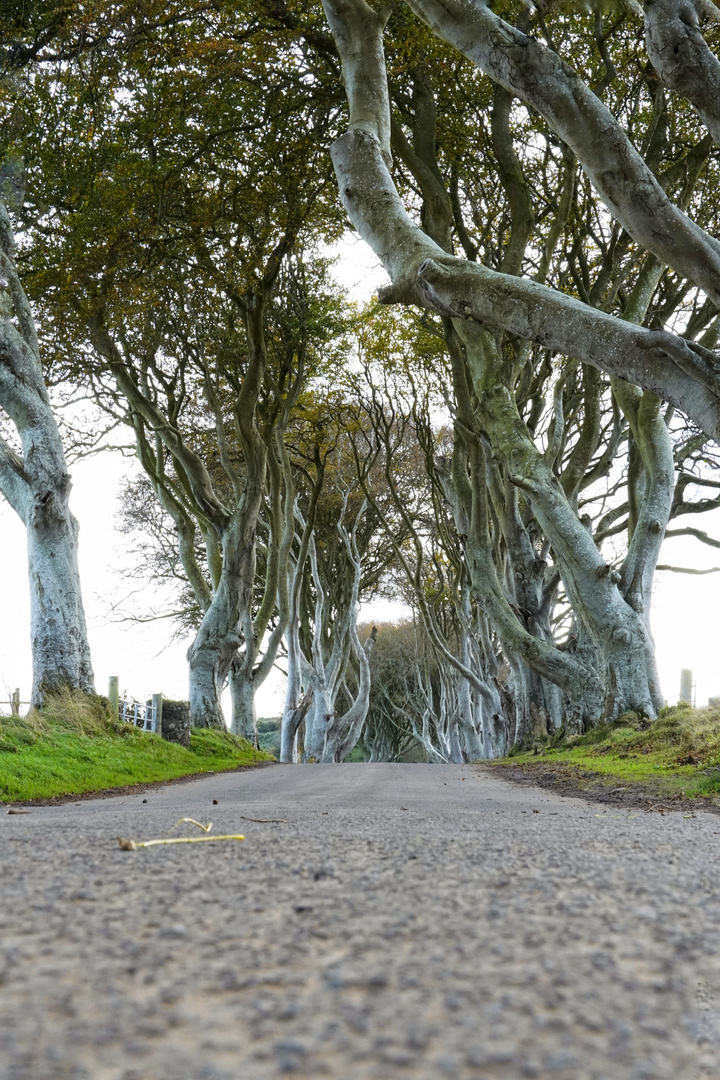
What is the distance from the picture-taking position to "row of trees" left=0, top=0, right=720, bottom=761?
5793 millimetres

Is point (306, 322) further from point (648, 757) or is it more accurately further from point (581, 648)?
point (648, 757)

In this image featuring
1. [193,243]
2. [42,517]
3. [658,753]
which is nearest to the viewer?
[658,753]

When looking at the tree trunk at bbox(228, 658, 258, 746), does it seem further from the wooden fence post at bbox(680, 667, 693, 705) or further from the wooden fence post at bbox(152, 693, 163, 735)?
the wooden fence post at bbox(680, 667, 693, 705)

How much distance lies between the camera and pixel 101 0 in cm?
827

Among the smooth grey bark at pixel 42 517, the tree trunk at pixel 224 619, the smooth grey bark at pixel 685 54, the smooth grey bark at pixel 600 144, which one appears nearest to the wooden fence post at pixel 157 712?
the tree trunk at pixel 224 619

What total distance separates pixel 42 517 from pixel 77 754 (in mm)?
2937

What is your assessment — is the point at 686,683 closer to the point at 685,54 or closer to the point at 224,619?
the point at 224,619

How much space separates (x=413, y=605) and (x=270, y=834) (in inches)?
850

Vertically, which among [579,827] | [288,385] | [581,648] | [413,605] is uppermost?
[288,385]

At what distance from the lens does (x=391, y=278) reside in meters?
6.45

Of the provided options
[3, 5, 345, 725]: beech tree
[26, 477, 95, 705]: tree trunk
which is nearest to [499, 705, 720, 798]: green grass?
[26, 477, 95, 705]: tree trunk

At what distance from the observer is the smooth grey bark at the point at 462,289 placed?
4.96 meters

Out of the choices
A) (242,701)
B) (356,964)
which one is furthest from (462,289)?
(242,701)

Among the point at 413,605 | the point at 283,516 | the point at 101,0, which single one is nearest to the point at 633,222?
the point at 101,0
